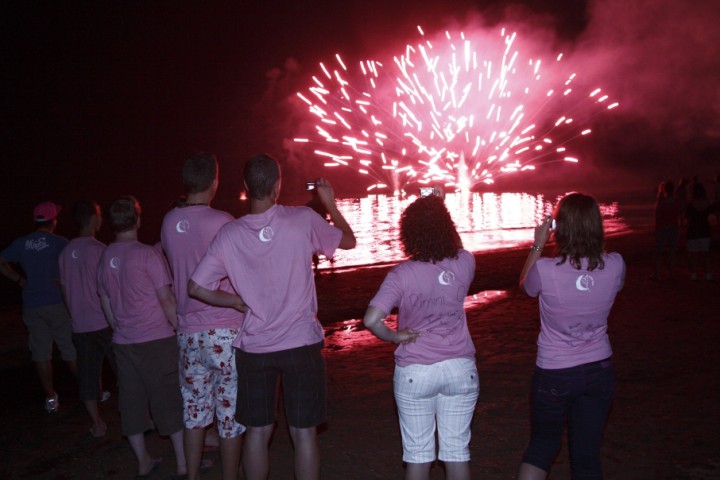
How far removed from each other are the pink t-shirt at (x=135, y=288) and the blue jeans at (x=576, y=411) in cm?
283

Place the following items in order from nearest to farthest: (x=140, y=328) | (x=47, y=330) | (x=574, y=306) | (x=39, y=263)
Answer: (x=574, y=306) < (x=140, y=328) < (x=39, y=263) < (x=47, y=330)

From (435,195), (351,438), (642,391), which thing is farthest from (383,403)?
(435,195)

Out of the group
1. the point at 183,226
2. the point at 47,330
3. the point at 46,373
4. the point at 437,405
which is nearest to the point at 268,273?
the point at 183,226

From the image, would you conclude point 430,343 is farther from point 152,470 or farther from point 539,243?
point 152,470

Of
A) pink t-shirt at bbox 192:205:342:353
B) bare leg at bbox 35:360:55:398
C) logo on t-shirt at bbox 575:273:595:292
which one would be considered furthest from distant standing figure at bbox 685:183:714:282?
bare leg at bbox 35:360:55:398

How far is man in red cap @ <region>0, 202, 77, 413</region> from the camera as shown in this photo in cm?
626

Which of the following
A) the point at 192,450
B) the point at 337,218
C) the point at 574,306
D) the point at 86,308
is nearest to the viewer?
the point at 574,306

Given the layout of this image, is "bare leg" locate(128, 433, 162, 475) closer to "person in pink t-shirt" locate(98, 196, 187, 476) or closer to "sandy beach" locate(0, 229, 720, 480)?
"person in pink t-shirt" locate(98, 196, 187, 476)

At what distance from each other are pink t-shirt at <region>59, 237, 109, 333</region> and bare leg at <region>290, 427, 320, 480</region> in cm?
274

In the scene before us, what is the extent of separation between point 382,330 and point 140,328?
215 cm

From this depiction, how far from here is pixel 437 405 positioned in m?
3.55

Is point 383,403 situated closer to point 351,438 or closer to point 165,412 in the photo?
point 351,438

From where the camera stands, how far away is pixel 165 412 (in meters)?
4.57

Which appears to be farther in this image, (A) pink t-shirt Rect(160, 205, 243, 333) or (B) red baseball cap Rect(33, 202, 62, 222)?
(B) red baseball cap Rect(33, 202, 62, 222)
